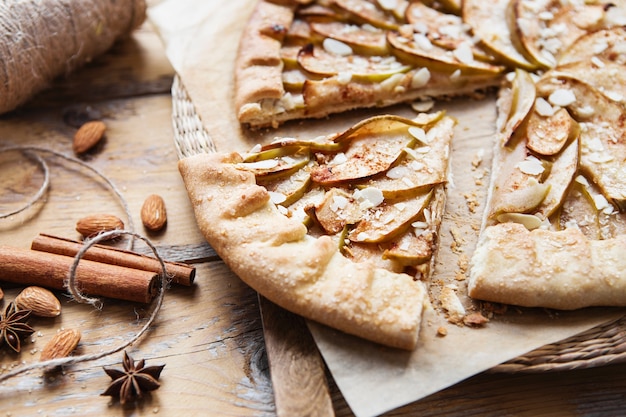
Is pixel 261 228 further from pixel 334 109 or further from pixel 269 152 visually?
pixel 334 109

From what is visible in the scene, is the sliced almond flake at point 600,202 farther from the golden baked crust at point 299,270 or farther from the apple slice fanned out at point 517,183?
the golden baked crust at point 299,270

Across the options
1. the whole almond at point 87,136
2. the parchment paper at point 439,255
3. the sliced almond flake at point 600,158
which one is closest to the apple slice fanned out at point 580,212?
the sliced almond flake at point 600,158

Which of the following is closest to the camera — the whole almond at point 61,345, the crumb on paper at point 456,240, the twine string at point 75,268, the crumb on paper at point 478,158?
the twine string at point 75,268

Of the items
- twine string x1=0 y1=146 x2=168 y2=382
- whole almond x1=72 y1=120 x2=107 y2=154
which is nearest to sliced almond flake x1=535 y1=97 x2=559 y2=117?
twine string x1=0 y1=146 x2=168 y2=382

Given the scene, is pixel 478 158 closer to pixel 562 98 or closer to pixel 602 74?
pixel 562 98

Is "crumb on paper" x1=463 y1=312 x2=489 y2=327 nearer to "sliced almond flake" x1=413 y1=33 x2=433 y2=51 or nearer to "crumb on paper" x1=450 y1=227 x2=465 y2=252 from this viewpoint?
"crumb on paper" x1=450 y1=227 x2=465 y2=252

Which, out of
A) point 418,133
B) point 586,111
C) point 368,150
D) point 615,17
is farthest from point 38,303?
point 615,17
